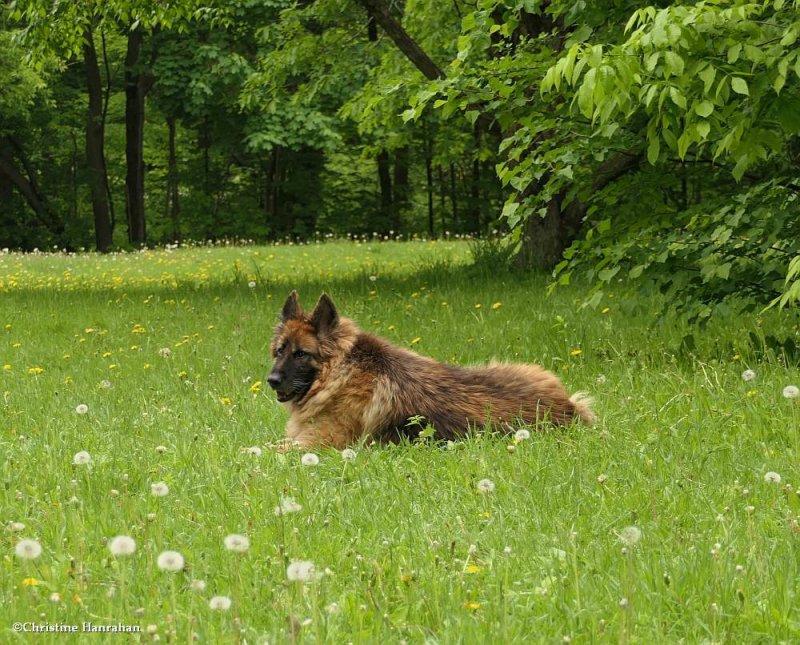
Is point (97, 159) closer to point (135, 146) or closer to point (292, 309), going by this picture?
point (135, 146)

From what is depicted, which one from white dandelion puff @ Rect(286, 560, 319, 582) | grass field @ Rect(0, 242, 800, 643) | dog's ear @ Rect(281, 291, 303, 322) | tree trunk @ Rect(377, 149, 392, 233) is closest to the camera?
white dandelion puff @ Rect(286, 560, 319, 582)

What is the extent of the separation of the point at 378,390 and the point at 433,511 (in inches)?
67.8

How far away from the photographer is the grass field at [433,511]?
319cm

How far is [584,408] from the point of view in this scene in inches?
243

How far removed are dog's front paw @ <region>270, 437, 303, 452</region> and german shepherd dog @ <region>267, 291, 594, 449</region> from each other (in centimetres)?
2

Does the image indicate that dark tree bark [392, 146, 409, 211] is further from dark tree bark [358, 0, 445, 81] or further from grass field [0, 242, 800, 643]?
grass field [0, 242, 800, 643]

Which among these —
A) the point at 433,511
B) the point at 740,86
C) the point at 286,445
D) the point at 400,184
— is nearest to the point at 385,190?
the point at 400,184

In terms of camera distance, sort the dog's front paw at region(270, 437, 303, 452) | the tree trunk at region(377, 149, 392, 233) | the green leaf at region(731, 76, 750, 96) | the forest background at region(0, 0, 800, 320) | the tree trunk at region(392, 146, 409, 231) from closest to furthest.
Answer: the green leaf at region(731, 76, 750, 96) < the dog's front paw at region(270, 437, 303, 452) < the forest background at region(0, 0, 800, 320) < the tree trunk at region(377, 149, 392, 233) < the tree trunk at region(392, 146, 409, 231)

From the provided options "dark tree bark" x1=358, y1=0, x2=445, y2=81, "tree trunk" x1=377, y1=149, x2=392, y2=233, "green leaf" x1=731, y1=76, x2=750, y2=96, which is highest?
"dark tree bark" x1=358, y1=0, x2=445, y2=81

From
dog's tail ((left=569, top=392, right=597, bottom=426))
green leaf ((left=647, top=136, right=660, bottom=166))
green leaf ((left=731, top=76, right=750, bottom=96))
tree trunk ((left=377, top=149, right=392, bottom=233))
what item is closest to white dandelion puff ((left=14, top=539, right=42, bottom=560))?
dog's tail ((left=569, top=392, right=597, bottom=426))

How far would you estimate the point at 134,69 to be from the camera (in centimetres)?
3241

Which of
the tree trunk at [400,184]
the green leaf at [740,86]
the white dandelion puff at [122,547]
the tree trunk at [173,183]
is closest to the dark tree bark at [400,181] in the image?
the tree trunk at [400,184]

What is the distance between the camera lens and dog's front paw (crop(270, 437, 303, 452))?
5816mm

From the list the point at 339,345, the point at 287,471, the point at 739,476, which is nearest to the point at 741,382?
the point at 739,476
